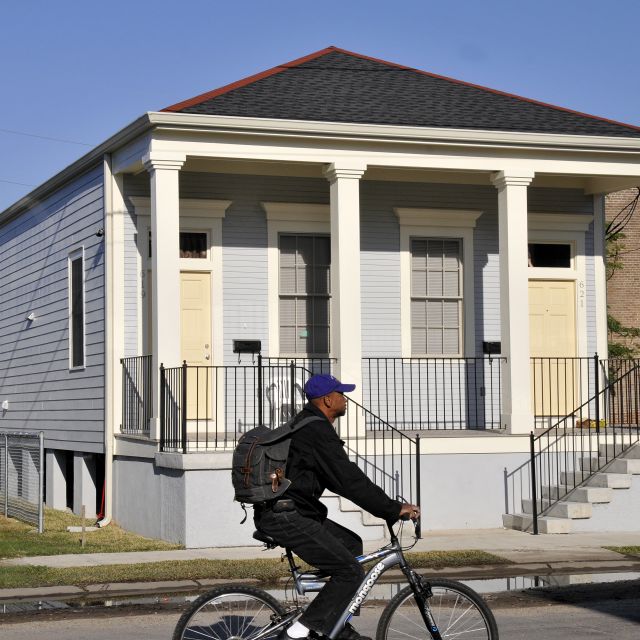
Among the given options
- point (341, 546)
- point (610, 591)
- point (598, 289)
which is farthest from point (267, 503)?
point (598, 289)

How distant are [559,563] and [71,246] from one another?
9.82m

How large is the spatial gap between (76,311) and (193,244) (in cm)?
256

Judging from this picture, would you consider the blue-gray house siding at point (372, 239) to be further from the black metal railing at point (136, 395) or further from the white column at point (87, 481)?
the white column at point (87, 481)

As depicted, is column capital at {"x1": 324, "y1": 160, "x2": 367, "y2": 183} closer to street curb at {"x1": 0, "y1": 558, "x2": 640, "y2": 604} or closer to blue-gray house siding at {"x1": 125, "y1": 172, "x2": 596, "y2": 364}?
blue-gray house siding at {"x1": 125, "y1": 172, "x2": 596, "y2": 364}

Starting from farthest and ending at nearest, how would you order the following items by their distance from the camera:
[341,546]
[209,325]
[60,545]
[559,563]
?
[209,325] → [60,545] → [559,563] → [341,546]

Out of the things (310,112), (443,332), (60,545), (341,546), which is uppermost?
(310,112)

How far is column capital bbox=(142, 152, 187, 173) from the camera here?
1545 cm

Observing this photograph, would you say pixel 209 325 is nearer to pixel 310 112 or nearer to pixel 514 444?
pixel 310 112

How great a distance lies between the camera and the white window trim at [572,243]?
19188 millimetres

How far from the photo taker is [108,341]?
56.0ft

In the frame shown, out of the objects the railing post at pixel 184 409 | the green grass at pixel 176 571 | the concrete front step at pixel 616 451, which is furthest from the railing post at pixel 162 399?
the concrete front step at pixel 616 451

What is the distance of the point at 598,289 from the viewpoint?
768 inches

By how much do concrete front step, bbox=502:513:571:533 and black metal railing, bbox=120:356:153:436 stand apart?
494cm

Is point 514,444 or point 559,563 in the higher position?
point 514,444
